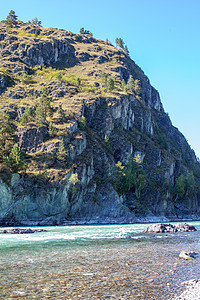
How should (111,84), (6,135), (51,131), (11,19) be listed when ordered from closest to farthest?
(6,135) < (51,131) < (111,84) < (11,19)

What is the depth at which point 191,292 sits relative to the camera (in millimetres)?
10477

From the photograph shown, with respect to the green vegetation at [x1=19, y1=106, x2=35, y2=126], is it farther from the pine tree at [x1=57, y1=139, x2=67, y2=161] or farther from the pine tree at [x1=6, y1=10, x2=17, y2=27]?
the pine tree at [x1=6, y1=10, x2=17, y2=27]

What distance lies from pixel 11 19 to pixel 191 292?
229 metres

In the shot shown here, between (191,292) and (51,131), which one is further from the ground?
(51,131)

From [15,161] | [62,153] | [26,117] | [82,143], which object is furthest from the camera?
[82,143]

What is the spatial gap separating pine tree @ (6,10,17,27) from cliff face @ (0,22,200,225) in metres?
8.40

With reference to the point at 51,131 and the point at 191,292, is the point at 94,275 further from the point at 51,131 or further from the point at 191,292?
the point at 51,131

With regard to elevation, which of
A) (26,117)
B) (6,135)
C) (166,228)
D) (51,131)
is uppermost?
(26,117)

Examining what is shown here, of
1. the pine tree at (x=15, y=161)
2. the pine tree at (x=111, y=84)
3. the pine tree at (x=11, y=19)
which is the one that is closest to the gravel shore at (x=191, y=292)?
the pine tree at (x=15, y=161)

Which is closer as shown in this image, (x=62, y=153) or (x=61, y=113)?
(x=62, y=153)

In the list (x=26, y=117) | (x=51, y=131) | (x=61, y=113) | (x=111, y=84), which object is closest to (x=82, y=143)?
(x=51, y=131)

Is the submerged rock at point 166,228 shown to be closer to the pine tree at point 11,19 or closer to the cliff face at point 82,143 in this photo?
the cliff face at point 82,143

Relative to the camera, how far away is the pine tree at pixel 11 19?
191125 millimetres

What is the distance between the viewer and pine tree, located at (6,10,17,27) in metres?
191
